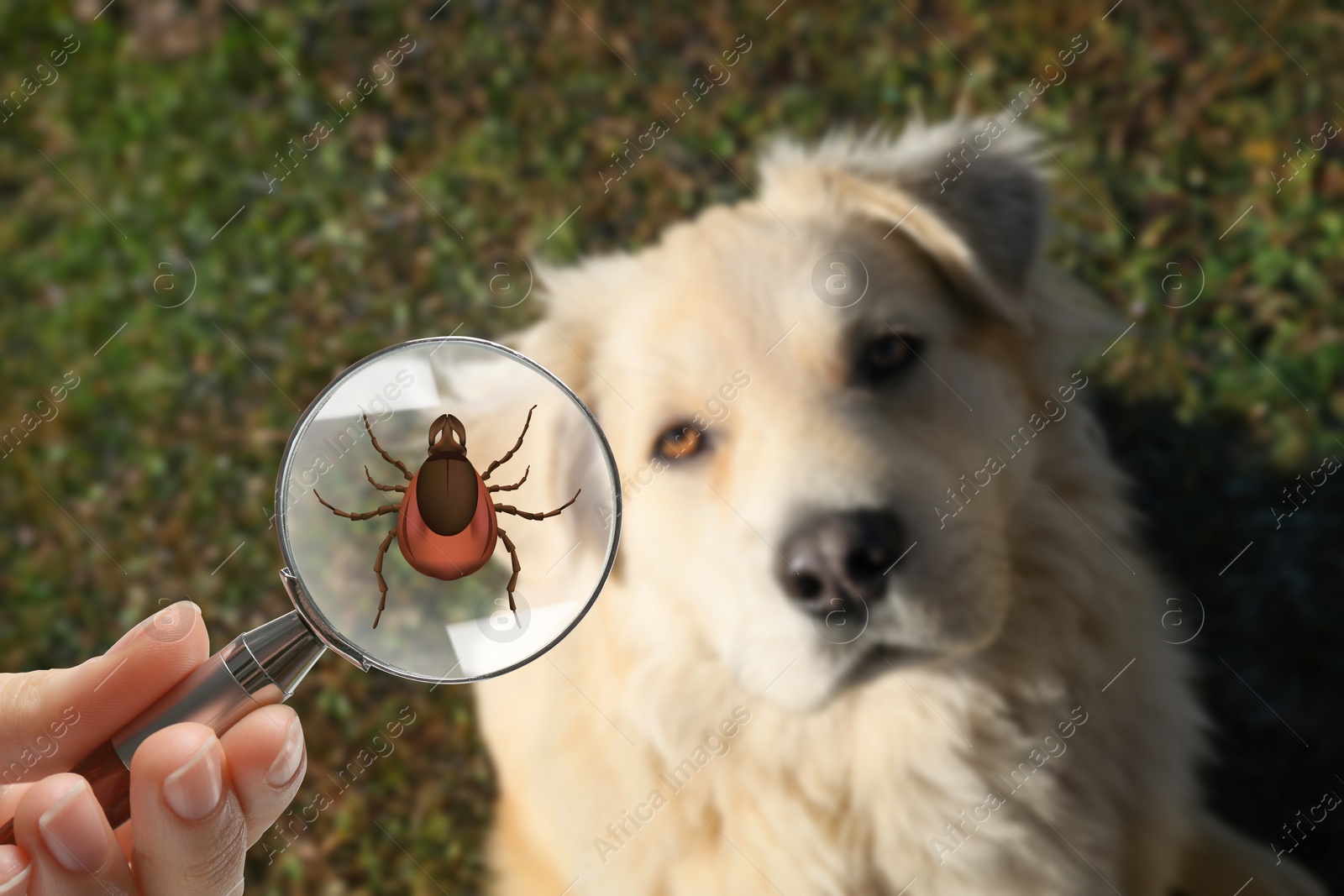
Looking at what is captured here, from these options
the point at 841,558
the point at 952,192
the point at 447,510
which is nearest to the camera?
the point at 447,510

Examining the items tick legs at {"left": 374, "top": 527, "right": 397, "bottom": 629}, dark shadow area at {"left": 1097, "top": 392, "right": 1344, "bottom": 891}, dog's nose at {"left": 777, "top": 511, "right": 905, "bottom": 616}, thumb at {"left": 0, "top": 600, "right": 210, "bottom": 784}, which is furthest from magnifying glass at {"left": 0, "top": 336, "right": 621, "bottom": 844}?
dark shadow area at {"left": 1097, "top": 392, "right": 1344, "bottom": 891}

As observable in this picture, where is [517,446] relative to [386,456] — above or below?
below

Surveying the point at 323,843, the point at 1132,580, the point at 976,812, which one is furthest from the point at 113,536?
the point at 1132,580

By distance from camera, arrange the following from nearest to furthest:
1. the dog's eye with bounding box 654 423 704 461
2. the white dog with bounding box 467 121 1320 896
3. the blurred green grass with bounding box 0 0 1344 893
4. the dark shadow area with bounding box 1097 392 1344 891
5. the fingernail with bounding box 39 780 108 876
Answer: the fingernail with bounding box 39 780 108 876, the white dog with bounding box 467 121 1320 896, the dog's eye with bounding box 654 423 704 461, the dark shadow area with bounding box 1097 392 1344 891, the blurred green grass with bounding box 0 0 1344 893

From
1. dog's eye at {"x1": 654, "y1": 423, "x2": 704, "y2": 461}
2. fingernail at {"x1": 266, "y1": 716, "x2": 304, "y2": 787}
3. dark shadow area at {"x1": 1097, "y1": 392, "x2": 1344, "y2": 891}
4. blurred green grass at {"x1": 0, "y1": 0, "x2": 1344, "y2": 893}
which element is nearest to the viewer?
fingernail at {"x1": 266, "y1": 716, "x2": 304, "y2": 787}

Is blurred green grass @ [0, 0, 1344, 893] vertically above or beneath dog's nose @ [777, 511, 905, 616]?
above

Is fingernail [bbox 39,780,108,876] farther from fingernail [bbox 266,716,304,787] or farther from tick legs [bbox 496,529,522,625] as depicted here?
tick legs [bbox 496,529,522,625]

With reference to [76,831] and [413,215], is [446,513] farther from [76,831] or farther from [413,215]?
[413,215]

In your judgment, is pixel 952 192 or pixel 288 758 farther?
pixel 952 192

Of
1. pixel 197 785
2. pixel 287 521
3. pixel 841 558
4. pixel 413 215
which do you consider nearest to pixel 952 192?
pixel 841 558
